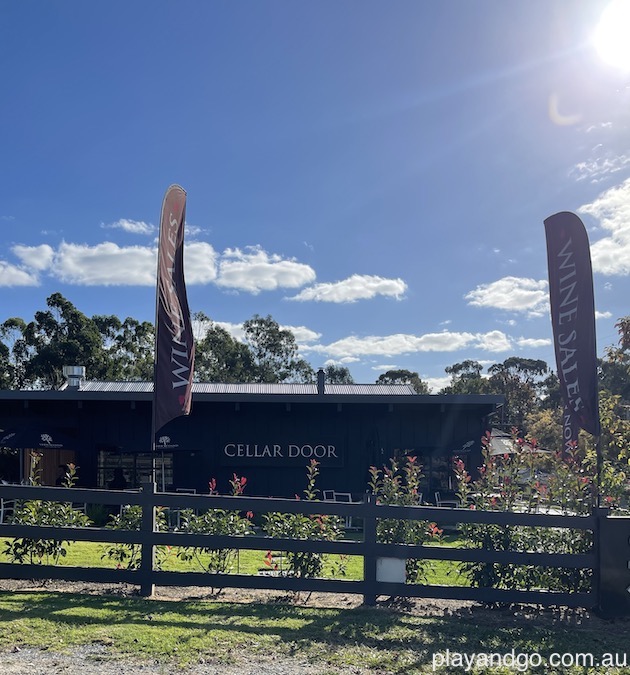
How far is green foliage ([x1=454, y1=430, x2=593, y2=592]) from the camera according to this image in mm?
5828

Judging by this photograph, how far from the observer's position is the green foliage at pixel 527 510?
5.83 m

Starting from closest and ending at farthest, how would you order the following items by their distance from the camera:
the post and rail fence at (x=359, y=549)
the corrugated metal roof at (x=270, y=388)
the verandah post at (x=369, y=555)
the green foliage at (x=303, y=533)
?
the post and rail fence at (x=359, y=549) < the verandah post at (x=369, y=555) < the green foliage at (x=303, y=533) < the corrugated metal roof at (x=270, y=388)

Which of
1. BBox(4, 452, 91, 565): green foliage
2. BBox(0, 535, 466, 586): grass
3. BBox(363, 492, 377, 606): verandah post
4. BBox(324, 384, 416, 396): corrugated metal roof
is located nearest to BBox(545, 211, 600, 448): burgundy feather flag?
BBox(0, 535, 466, 586): grass

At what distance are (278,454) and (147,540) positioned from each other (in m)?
10.3

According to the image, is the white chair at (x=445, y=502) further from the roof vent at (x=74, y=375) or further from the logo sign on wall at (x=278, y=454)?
the roof vent at (x=74, y=375)

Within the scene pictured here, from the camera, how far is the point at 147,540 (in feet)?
19.5

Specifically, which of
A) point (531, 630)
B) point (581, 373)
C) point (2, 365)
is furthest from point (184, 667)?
point (2, 365)

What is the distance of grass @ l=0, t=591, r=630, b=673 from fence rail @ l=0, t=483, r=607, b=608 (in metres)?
0.22

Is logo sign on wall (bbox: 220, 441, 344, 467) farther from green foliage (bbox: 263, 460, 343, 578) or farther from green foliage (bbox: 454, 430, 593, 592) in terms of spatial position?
green foliage (bbox: 263, 460, 343, 578)

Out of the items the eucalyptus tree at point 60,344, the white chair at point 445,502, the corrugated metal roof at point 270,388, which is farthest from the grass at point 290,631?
the eucalyptus tree at point 60,344

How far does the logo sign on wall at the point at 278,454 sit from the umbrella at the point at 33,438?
431 centimetres

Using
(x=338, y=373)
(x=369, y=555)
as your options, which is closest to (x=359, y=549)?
(x=369, y=555)

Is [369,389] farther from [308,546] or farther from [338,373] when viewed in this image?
[338,373]

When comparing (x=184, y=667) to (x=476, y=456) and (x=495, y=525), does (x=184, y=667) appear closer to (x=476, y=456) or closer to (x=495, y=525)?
(x=495, y=525)
